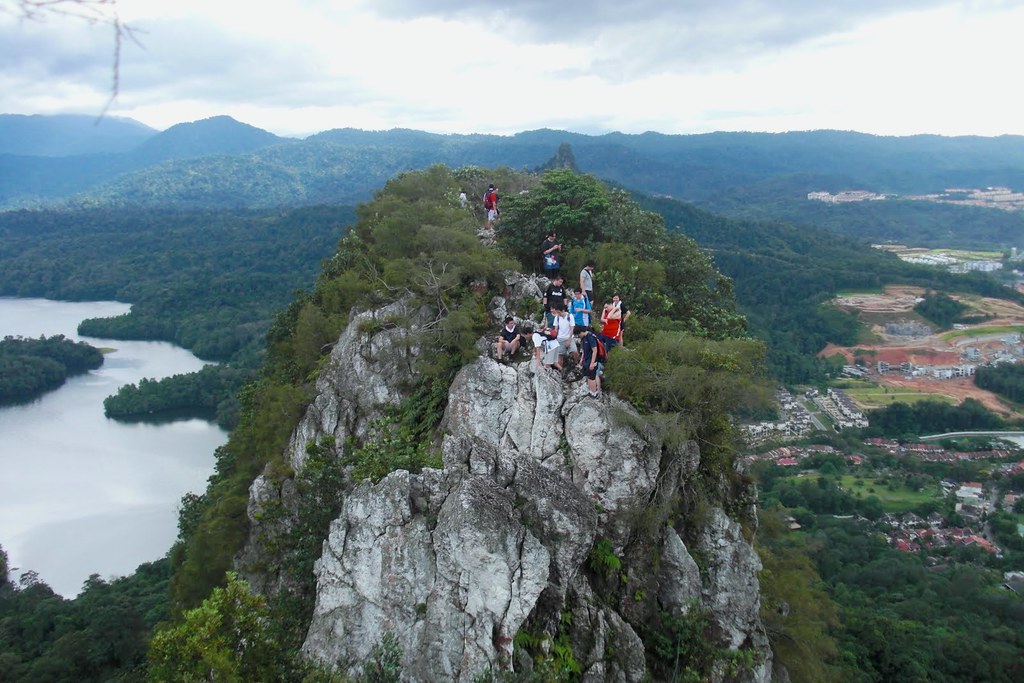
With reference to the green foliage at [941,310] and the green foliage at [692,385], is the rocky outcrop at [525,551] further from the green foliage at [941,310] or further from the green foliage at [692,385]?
the green foliage at [941,310]

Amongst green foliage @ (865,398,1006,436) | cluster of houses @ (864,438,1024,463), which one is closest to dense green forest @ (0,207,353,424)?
cluster of houses @ (864,438,1024,463)

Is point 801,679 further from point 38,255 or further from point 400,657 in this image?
point 38,255

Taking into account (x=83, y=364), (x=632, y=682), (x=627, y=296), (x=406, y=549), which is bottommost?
Answer: (x=83, y=364)

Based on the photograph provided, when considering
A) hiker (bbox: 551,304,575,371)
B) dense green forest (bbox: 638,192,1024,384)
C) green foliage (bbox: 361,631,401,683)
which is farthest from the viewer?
dense green forest (bbox: 638,192,1024,384)

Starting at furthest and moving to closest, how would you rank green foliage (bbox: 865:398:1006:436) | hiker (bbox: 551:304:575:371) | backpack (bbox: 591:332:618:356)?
green foliage (bbox: 865:398:1006:436) → backpack (bbox: 591:332:618:356) → hiker (bbox: 551:304:575:371)

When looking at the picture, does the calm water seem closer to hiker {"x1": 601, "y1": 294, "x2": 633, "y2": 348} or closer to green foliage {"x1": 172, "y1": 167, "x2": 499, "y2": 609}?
green foliage {"x1": 172, "y1": 167, "x2": 499, "y2": 609}

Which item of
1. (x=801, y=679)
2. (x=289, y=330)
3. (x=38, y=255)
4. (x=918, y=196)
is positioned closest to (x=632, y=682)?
(x=801, y=679)
